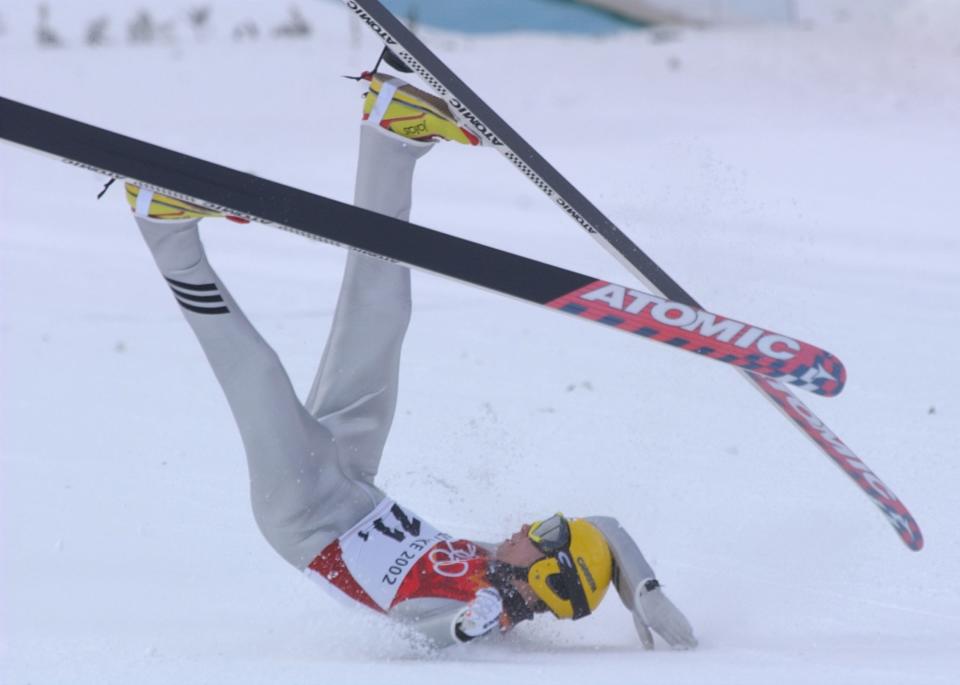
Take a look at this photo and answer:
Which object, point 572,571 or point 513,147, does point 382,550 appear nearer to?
point 572,571

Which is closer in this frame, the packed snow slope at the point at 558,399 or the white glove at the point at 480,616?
the white glove at the point at 480,616

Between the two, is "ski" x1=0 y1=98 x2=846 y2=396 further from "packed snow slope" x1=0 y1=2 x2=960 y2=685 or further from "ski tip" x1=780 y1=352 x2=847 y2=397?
"packed snow slope" x1=0 y1=2 x2=960 y2=685

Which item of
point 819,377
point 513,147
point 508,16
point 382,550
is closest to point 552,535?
point 382,550

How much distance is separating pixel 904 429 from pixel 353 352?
1820 millimetres

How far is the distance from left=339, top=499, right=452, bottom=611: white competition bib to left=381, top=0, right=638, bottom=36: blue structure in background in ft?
27.0

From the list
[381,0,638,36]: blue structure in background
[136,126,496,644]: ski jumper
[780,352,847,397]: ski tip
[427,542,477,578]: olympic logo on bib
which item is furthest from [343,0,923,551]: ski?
[381,0,638,36]: blue structure in background

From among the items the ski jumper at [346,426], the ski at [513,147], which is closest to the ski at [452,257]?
the ski jumper at [346,426]

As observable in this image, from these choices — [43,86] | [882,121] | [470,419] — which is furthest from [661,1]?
[470,419]

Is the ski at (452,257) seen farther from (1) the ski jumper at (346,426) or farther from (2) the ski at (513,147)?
(2) the ski at (513,147)

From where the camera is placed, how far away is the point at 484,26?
34.8 feet

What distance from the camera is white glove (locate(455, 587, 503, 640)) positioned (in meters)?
2.37

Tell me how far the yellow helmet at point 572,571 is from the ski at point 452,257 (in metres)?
0.42

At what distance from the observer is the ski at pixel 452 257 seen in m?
→ 2.21

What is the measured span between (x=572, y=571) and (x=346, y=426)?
0.51 metres
